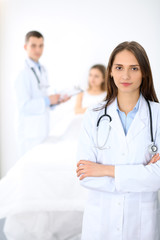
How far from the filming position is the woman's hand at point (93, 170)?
1.24 m

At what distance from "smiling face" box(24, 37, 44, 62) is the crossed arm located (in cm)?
149

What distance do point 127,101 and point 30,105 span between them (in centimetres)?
129

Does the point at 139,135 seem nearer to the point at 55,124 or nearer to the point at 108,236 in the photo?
the point at 108,236

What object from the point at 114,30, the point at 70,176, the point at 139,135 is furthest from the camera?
the point at 114,30

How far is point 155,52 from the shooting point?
2.13 metres

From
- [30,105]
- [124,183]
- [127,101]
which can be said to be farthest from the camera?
[30,105]

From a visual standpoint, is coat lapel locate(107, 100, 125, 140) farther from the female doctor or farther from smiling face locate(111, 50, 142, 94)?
smiling face locate(111, 50, 142, 94)

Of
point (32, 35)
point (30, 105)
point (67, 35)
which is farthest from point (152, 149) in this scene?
point (32, 35)

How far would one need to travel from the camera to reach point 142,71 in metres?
1.24

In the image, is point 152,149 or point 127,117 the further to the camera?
point 127,117

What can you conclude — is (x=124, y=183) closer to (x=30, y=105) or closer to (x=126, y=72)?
(x=126, y=72)

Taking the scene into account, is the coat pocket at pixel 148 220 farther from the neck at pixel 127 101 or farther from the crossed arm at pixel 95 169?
the neck at pixel 127 101

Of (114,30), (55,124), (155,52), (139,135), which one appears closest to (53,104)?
(55,124)

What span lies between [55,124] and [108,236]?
5.10 feet
